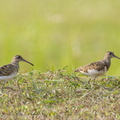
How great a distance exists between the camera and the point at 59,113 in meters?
9.38

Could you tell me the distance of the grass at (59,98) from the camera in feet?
30.6

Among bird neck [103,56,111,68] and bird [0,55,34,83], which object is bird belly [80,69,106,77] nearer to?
bird neck [103,56,111,68]

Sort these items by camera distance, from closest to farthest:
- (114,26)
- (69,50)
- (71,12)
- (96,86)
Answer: (96,86) < (69,50) < (114,26) < (71,12)

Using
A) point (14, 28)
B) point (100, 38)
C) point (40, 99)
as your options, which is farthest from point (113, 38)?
point (40, 99)

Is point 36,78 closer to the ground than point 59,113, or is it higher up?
higher up

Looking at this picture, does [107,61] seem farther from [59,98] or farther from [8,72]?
[59,98]

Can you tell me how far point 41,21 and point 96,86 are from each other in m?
8.41

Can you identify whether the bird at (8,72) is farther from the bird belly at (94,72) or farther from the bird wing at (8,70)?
the bird belly at (94,72)

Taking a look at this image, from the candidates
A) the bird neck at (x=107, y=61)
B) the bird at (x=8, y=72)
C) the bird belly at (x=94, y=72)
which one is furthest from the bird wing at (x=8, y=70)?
the bird neck at (x=107, y=61)

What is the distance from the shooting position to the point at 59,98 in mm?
10266

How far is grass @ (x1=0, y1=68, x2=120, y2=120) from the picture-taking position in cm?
934

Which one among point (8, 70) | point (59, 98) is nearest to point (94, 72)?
point (8, 70)

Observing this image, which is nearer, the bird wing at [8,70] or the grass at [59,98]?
the grass at [59,98]

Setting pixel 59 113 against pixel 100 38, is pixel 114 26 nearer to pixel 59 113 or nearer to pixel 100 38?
pixel 100 38
